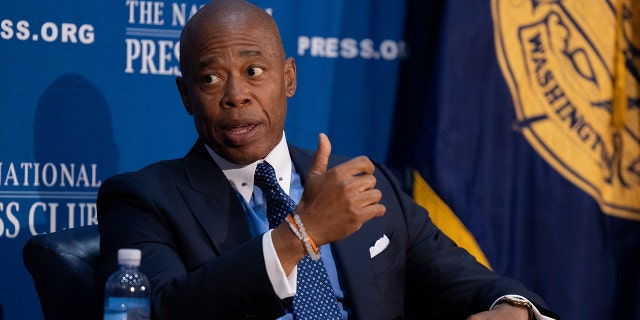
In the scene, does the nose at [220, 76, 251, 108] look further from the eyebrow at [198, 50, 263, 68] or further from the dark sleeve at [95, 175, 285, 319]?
the dark sleeve at [95, 175, 285, 319]

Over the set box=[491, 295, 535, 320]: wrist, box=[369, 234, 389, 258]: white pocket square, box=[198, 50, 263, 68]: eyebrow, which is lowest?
box=[491, 295, 535, 320]: wrist

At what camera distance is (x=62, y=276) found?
2.49 m

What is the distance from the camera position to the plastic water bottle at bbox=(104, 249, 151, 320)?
200cm

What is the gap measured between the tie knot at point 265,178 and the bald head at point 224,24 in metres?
0.34

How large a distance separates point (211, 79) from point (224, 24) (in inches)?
6.3

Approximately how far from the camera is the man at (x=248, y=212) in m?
2.46

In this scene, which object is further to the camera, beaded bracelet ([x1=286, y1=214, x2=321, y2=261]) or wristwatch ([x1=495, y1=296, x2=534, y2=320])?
wristwatch ([x1=495, y1=296, x2=534, y2=320])

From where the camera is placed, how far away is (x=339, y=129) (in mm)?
3703

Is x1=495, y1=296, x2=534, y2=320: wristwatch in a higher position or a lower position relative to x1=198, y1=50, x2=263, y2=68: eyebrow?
lower

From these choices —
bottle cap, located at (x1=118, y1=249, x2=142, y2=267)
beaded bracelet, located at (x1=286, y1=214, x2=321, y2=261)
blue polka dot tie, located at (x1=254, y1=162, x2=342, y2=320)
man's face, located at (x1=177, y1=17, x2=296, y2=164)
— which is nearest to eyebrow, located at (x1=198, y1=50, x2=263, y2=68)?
man's face, located at (x1=177, y1=17, x2=296, y2=164)

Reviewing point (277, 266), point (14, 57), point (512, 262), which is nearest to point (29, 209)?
point (14, 57)

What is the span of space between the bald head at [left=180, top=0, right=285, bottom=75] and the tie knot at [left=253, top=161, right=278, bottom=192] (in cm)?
34

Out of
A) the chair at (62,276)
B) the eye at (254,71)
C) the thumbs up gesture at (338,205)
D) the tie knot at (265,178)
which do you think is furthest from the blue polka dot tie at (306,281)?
the chair at (62,276)

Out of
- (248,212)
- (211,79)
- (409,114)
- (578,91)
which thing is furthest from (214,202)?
(578,91)
